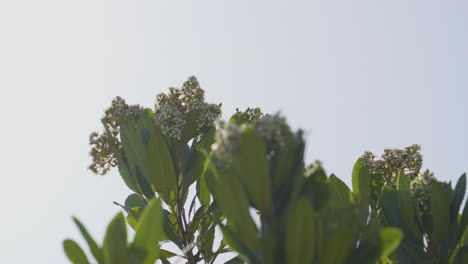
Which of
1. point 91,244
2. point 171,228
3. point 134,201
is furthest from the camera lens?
point 134,201

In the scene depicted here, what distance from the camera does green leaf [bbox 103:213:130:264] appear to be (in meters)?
3.51

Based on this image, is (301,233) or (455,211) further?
(455,211)

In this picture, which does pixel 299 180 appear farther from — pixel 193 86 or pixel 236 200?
pixel 193 86

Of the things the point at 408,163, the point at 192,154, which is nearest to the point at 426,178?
the point at 408,163

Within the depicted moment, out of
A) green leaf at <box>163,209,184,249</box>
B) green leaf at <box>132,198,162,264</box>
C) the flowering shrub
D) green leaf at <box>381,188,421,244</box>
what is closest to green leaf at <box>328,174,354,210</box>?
the flowering shrub

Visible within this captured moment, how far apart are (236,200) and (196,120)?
3.46 metres

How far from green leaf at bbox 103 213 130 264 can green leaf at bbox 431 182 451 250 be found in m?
2.29

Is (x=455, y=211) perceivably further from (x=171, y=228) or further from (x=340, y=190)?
(x=171, y=228)

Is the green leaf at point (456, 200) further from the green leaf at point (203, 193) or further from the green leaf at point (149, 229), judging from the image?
the green leaf at point (203, 193)

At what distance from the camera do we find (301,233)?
128 inches

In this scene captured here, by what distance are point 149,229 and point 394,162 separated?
3.90 meters

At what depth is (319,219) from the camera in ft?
11.4

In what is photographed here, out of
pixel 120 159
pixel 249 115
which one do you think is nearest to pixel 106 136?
pixel 120 159

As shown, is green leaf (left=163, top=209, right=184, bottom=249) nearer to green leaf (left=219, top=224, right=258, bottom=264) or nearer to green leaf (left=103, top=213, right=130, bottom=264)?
green leaf (left=219, top=224, right=258, bottom=264)
